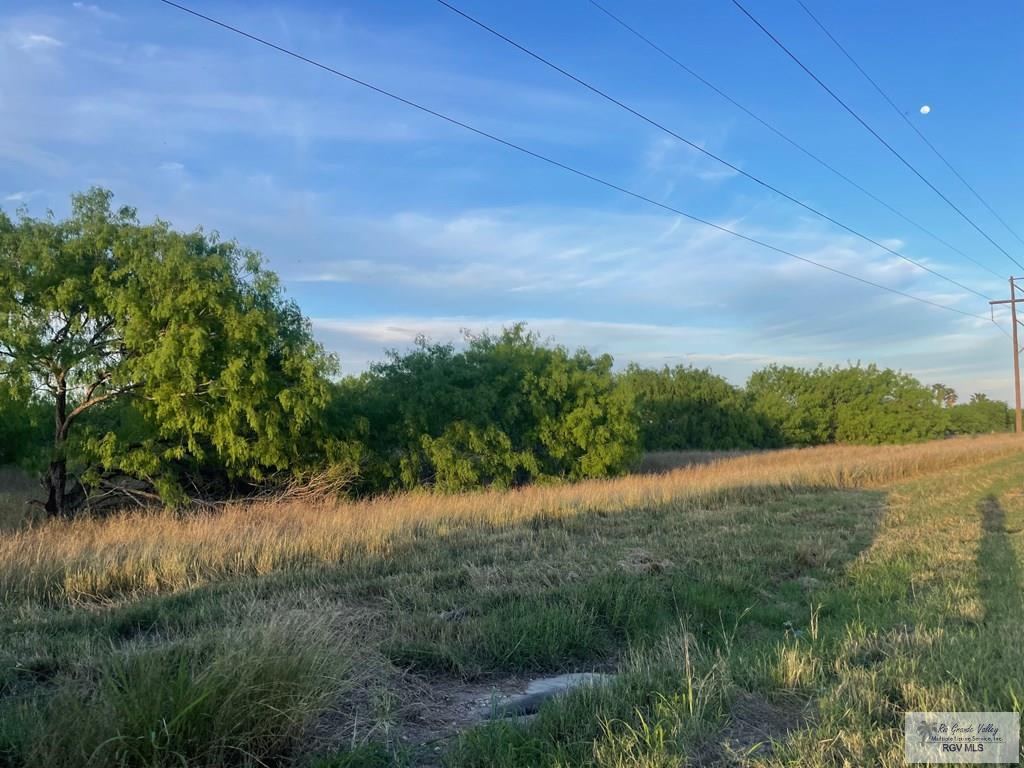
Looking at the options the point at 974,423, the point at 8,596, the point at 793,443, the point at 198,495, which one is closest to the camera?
the point at 8,596

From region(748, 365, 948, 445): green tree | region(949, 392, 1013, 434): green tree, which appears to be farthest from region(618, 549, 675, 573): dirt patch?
region(949, 392, 1013, 434): green tree

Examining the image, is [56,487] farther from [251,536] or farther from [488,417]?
[488,417]

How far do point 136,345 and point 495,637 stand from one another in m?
12.8

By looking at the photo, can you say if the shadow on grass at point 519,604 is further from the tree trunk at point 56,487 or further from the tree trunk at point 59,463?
the tree trunk at point 56,487

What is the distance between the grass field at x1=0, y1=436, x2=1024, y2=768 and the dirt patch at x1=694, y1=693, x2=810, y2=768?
0.01 m

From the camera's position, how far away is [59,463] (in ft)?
52.2

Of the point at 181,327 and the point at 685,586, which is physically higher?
the point at 181,327

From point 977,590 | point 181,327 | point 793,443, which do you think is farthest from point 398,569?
point 793,443

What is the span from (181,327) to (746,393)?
44662 millimetres

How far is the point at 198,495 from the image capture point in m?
17.6

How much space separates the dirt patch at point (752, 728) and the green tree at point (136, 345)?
1366cm

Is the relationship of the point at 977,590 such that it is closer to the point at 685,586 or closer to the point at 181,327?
the point at 685,586

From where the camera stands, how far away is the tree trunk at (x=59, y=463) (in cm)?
1527

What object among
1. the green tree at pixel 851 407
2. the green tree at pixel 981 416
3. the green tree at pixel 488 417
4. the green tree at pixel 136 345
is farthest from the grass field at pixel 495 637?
the green tree at pixel 981 416
